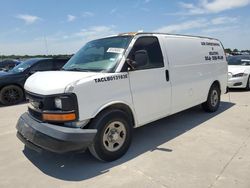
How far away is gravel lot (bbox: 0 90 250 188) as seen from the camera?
3.39 m

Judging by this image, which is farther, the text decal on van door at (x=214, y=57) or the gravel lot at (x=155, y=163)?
the text decal on van door at (x=214, y=57)

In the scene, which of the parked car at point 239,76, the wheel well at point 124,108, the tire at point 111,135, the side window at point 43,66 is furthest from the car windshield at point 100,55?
the parked car at point 239,76

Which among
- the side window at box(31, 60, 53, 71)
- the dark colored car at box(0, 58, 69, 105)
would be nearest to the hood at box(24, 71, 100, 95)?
the dark colored car at box(0, 58, 69, 105)

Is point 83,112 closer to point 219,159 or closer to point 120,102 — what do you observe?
point 120,102

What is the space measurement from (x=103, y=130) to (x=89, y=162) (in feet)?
2.16

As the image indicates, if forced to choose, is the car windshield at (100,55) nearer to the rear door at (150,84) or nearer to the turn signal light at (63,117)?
the rear door at (150,84)

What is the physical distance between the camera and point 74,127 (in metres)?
3.53

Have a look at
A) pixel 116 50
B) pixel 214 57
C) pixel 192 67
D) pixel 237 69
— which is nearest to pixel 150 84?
pixel 116 50

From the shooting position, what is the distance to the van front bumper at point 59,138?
11.0 ft

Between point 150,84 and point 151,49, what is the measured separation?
0.68m

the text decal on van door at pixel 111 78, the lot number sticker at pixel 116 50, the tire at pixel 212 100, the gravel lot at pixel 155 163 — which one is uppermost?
the lot number sticker at pixel 116 50

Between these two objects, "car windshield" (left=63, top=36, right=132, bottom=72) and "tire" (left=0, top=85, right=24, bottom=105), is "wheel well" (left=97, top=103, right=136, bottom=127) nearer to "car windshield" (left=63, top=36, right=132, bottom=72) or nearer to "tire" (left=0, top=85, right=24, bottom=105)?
"car windshield" (left=63, top=36, right=132, bottom=72)

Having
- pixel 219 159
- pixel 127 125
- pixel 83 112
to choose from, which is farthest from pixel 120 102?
pixel 219 159

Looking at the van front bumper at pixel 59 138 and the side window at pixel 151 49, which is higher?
the side window at pixel 151 49
